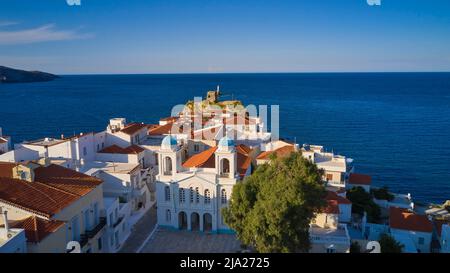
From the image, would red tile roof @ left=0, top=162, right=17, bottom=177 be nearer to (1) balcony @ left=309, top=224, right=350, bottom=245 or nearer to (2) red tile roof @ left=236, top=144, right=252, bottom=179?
(2) red tile roof @ left=236, top=144, right=252, bottom=179

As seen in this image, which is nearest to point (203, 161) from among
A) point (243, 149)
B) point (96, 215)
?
point (243, 149)

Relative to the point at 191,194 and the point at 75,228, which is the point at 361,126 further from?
the point at 75,228

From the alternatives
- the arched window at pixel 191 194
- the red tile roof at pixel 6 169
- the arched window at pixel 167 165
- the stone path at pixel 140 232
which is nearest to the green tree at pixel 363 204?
the arched window at pixel 191 194

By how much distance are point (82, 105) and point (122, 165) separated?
4315 inches

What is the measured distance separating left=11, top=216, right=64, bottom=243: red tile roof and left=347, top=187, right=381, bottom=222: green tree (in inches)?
1127

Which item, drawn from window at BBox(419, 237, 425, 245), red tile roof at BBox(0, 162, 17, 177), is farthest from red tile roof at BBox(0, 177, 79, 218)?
window at BBox(419, 237, 425, 245)

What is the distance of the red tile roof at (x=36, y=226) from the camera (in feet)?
65.2

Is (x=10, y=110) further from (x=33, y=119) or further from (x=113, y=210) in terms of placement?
(x=113, y=210)

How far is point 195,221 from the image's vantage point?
34.8m

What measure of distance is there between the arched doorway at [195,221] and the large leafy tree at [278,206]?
26.8 feet

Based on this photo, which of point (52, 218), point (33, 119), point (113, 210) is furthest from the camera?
point (33, 119)

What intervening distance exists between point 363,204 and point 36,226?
1228 inches

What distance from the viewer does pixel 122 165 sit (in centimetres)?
3828

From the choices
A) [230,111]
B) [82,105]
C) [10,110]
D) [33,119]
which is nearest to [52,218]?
[230,111]
